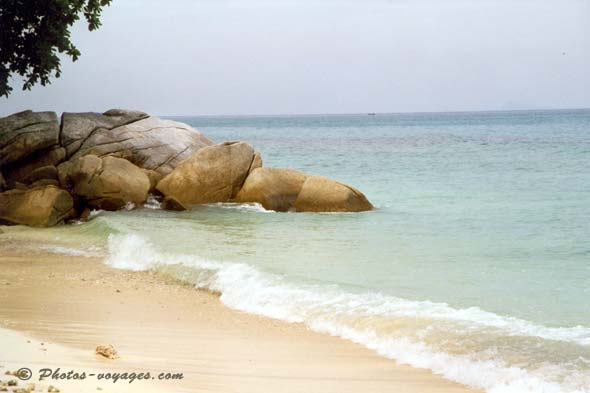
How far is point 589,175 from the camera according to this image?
28422mm

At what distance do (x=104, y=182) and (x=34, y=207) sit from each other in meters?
2.24

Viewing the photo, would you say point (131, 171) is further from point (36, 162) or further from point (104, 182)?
point (36, 162)

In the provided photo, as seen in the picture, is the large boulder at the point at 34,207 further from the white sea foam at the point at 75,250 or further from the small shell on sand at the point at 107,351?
the small shell on sand at the point at 107,351

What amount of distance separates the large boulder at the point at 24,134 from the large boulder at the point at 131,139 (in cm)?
44

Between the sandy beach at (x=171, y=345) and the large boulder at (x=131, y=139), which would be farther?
the large boulder at (x=131, y=139)

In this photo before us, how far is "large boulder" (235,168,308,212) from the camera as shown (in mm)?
20328

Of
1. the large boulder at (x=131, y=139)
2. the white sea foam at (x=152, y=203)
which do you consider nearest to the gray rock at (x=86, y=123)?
the large boulder at (x=131, y=139)

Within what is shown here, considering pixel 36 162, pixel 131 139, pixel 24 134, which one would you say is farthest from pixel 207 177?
pixel 24 134

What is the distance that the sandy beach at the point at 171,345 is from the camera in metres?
6.57

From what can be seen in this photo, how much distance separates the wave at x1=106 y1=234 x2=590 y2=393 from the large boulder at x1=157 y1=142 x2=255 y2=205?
906 centimetres

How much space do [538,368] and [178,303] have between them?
4.90 meters

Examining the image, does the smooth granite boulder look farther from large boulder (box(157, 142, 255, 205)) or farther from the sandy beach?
the sandy beach

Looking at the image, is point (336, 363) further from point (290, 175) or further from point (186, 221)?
point (290, 175)

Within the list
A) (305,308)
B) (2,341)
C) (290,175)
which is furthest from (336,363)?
(290,175)
